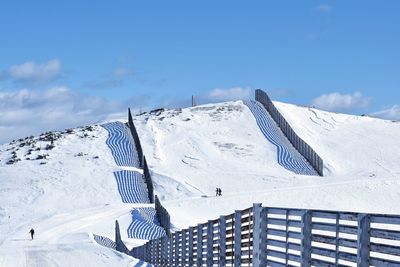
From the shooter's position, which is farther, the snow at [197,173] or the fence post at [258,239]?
the snow at [197,173]

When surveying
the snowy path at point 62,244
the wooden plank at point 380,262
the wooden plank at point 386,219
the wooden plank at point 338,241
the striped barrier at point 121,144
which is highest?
the striped barrier at point 121,144

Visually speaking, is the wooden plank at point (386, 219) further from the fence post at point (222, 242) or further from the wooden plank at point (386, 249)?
the fence post at point (222, 242)

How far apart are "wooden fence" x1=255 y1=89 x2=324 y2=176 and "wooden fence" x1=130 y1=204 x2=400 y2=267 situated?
4953 centimetres

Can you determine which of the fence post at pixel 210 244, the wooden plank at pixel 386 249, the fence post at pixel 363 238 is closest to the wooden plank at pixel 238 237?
the fence post at pixel 210 244

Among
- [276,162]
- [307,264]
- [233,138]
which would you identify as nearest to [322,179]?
[276,162]

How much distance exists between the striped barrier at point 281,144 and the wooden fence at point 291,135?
36 centimetres

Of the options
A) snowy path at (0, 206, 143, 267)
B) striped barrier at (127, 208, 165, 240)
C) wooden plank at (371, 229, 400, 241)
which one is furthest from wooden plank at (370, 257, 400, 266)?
striped barrier at (127, 208, 165, 240)

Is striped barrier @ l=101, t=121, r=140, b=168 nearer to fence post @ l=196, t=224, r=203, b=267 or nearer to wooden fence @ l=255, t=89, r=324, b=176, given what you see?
wooden fence @ l=255, t=89, r=324, b=176

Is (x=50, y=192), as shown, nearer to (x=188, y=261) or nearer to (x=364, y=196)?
(x=364, y=196)

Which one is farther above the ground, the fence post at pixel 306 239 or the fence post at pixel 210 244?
the fence post at pixel 306 239

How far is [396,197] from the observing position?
61688 millimetres

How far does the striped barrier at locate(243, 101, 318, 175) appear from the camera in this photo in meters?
73.7

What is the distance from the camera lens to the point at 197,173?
71188mm

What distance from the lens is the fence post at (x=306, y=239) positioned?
36.3 ft
